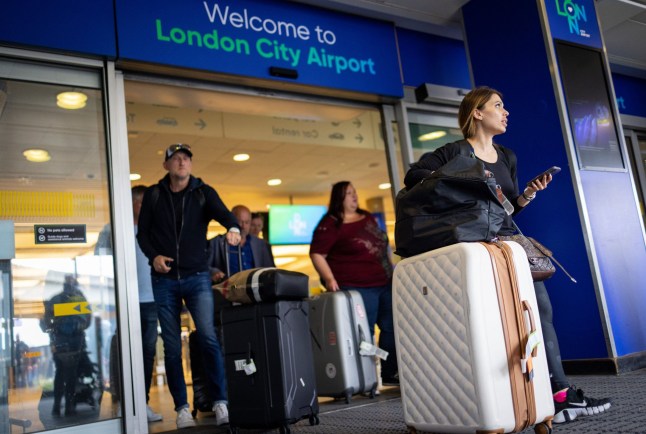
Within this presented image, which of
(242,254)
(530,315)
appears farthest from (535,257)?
(242,254)

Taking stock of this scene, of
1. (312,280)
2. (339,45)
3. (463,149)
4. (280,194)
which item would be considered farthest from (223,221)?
(312,280)

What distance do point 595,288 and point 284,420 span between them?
237 centimetres

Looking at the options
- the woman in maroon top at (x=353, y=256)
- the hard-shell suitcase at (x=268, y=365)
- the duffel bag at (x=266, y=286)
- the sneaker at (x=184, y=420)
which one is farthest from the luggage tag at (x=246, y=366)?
the woman in maroon top at (x=353, y=256)

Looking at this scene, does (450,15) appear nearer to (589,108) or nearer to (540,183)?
(589,108)

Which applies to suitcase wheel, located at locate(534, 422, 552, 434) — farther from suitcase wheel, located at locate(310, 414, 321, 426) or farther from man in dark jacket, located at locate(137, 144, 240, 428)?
man in dark jacket, located at locate(137, 144, 240, 428)

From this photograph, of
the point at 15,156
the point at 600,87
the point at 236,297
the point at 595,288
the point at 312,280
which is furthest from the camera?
the point at 312,280

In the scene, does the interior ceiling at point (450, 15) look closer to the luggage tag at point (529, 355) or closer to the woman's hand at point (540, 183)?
the woman's hand at point (540, 183)

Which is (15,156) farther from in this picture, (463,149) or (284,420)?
(463,149)

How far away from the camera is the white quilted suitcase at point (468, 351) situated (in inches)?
82.0

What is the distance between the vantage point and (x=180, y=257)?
12.4 feet

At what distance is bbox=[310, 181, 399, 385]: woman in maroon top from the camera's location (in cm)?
470

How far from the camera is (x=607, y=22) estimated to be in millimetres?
6195

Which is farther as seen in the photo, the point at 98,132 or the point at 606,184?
the point at 606,184

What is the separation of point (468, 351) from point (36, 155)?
9.06 ft
